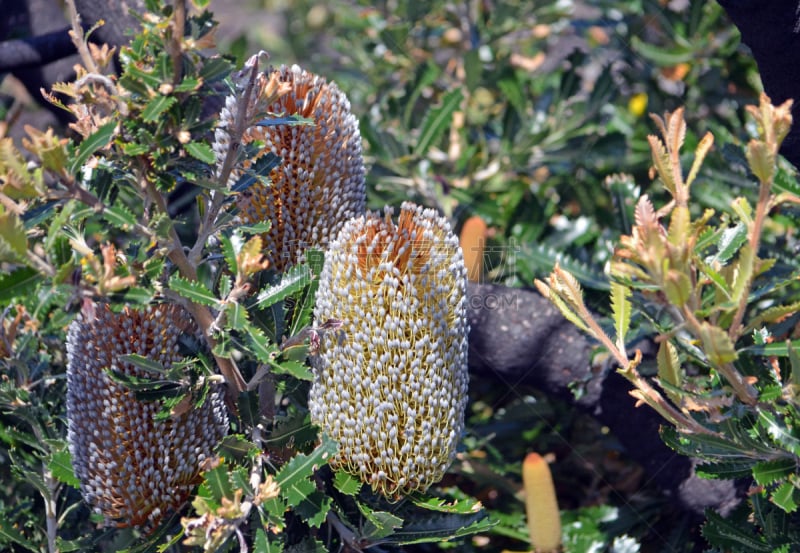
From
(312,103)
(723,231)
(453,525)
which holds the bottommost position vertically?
Result: (453,525)

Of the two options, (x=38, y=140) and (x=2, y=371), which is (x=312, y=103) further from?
(x=2, y=371)

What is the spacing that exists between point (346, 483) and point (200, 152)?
1.45 ft

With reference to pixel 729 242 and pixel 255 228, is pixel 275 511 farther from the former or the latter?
pixel 729 242

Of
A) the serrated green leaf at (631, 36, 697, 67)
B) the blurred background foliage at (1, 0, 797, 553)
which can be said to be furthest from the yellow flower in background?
the serrated green leaf at (631, 36, 697, 67)

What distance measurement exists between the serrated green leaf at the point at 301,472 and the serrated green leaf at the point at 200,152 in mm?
363

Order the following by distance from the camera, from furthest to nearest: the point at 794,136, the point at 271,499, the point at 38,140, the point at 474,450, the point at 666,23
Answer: the point at 666,23 < the point at 474,450 < the point at 794,136 < the point at 271,499 < the point at 38,140

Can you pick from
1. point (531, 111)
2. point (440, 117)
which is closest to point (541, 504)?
point (440, 117)

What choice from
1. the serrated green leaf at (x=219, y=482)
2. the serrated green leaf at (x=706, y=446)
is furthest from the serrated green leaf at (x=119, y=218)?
the serrated green leaf at (x=706, y=446)

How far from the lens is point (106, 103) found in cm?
91

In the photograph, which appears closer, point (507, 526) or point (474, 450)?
point (507, 526)

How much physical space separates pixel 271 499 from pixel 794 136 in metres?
0.92

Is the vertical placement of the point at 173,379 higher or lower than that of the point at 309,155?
lower

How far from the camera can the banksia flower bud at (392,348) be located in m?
0.98

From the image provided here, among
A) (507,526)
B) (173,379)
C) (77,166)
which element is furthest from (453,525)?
(77,166)
